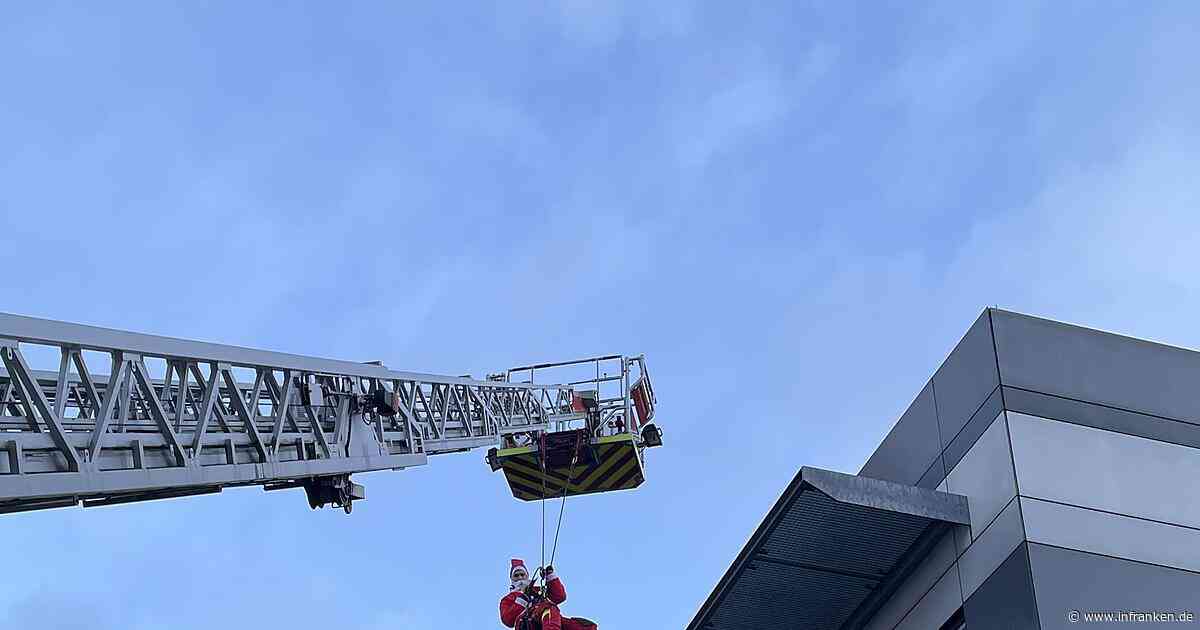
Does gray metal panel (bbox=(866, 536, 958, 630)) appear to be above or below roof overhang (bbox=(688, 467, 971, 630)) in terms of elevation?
below

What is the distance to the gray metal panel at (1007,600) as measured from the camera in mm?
14164

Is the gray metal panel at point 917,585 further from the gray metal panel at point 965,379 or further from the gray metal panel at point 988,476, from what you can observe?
the gray metal panel at point 965,379

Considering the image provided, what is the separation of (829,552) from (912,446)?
71.1 inches

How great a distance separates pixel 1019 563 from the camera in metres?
14.5

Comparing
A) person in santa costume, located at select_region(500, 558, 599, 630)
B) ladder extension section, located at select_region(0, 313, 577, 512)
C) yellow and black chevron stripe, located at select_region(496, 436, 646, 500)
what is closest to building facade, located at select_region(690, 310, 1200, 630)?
person in santa costume, located at select_region(500, 558, 599, 630)

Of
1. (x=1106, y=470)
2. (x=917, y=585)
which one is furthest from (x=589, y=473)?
(x=1106, y=470)

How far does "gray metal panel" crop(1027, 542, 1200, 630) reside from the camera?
559 inches

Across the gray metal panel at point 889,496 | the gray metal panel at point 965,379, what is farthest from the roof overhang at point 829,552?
the gray metal panel at point 965,379

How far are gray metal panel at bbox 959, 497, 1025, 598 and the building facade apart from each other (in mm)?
21

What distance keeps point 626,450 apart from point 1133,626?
13279 millimetres

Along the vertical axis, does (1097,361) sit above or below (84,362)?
above

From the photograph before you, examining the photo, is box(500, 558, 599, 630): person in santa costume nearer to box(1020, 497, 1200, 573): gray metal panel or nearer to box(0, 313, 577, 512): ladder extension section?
box(0, 313, 577, 512): ladder extension section

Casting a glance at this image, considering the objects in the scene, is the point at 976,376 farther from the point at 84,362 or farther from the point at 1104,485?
the point at 84,362

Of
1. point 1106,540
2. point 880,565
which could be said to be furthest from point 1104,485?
point 880,565
